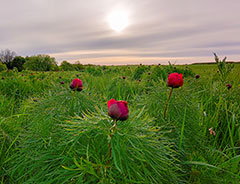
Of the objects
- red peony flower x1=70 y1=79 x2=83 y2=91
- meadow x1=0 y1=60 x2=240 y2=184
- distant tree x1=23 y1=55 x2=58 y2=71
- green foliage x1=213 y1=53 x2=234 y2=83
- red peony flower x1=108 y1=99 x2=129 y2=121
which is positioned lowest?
meadow x1=0 y1=60 x2=240 y2=184

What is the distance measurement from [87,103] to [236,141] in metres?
2.01

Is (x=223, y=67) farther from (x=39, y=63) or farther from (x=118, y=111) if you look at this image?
(x=39, y=63)

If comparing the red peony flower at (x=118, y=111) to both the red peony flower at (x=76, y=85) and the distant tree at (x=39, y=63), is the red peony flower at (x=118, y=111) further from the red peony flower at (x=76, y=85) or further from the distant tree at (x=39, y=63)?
the distant tree at (x=39, y=63)

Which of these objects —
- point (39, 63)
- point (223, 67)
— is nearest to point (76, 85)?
point (223, 67)

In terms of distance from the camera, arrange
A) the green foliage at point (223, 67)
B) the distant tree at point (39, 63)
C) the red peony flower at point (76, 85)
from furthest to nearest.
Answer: the distant tree at point (39, 63) → the green foliage at point (223, 67) → the red peony flower at point (76, 85)

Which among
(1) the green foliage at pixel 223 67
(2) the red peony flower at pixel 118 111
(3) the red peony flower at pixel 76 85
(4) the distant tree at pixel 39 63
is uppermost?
(4) the distant tree at pixel 39 63

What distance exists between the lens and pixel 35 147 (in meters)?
1.46

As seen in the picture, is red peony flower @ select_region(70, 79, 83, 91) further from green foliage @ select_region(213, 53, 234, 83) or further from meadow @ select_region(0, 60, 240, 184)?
green foliage @ select_region(213, 53, 234, 83)

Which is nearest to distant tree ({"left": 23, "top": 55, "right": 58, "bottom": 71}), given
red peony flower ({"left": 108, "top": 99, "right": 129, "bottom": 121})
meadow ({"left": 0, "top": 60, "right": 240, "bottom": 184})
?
meadow ({"left": 0, "top": 60, "right": 240, "bottom": 184})

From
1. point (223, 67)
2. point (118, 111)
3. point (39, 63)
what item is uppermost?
point (39, 63)

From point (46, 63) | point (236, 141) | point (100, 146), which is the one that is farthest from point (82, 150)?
point (46, 63)

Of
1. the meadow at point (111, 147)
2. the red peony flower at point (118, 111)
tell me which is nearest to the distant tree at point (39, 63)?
the meadow at point (111, 147)

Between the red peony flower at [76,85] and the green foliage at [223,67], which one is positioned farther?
the green foliage at [223,67]

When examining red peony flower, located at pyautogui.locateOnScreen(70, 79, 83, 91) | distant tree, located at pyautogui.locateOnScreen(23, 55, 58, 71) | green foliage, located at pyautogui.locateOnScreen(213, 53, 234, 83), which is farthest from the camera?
distant tree, located at pyautogui.locateOnScreen(23, 55, 58, 71)
